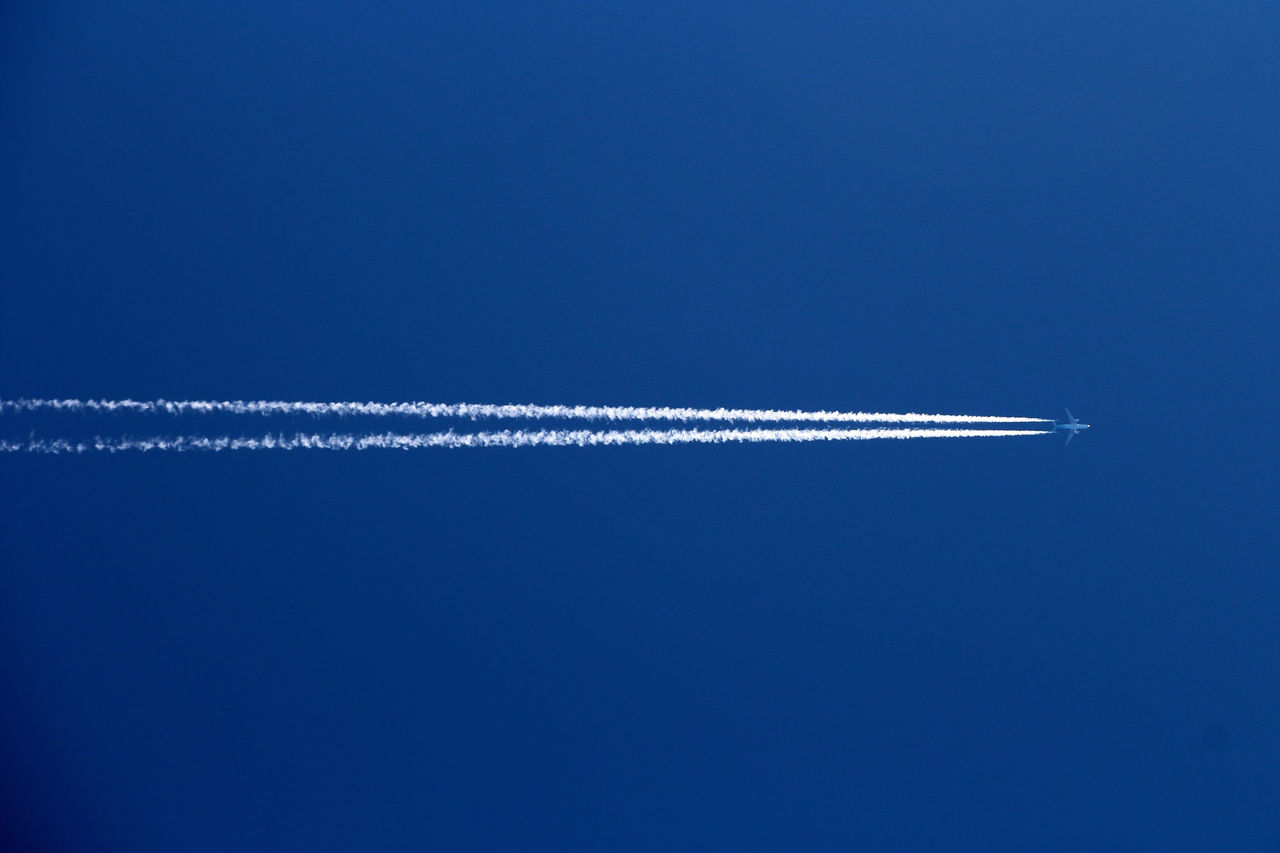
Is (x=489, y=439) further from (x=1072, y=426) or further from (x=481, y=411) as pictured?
(x=1072, y=426)

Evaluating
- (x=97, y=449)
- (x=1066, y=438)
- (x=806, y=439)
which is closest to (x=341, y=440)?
(x=97, y=449)

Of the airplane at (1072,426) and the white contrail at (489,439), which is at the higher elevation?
the airplane at (1072,426)

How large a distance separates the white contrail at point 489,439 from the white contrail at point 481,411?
0.18m

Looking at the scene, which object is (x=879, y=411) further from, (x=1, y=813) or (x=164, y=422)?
(x=1, y=813)

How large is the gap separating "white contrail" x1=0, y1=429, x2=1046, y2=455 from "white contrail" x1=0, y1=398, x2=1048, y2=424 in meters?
0.18

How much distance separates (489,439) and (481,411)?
1.43 feet

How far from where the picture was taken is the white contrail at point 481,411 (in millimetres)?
12336

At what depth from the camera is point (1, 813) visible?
39.7ft

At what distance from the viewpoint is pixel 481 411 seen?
1279 cm

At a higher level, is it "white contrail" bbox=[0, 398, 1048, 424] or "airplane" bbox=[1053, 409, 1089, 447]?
"airplane" bbox=[1053, 409, 1089, 447]

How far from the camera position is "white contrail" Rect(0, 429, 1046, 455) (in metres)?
12.2

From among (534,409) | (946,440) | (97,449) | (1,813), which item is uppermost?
(946,440)

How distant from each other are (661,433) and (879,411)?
334 cm

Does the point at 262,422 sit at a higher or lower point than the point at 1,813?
higher
